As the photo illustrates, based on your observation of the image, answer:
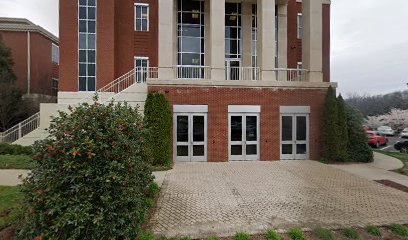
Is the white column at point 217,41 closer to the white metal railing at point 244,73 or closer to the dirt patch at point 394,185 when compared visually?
the white metal railing at point 244,73

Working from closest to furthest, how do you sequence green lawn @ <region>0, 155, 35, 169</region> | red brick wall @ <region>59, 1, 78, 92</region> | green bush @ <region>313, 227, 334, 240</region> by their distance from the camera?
green bush @ <region>313, 227, 334, 240</region> < green lawn @ <region>0, 155, 35, 169</region> < red brick wall @ <region>59, 1, 78, 92</region>

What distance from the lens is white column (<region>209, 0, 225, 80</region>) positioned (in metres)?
12.5

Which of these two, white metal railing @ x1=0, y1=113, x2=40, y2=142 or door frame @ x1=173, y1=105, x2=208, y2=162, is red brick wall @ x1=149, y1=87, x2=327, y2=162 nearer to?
door frame @ x1=173, y1=105, x2=208, y2=162

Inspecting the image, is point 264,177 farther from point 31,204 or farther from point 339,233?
point 31,204

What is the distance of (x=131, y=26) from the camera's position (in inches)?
694

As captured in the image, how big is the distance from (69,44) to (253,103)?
13640 millimetres

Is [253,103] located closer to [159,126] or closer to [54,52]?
[159,126]

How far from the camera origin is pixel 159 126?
10.7 m

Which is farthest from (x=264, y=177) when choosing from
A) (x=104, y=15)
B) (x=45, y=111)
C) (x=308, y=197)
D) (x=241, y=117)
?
(x=104, y=15)

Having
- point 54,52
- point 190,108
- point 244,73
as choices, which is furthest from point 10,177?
point 54,52

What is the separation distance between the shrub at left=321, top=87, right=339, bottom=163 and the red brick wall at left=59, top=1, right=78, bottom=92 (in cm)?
1614

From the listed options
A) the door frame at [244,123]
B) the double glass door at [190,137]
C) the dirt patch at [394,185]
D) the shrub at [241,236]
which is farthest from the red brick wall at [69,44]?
the dirt patch at [394,185]

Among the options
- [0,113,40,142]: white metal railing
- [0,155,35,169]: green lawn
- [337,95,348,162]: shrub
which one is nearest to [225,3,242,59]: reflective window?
[337,95,348,162]: shrub

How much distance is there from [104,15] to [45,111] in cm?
774
